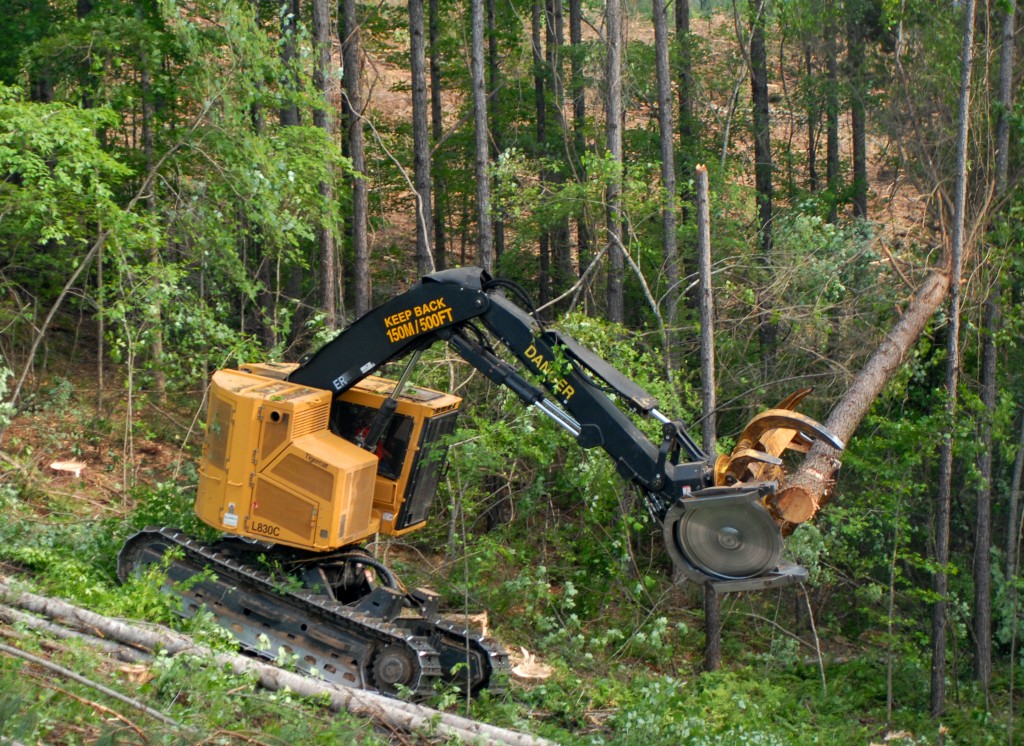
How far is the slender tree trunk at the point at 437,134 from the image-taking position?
2469cm

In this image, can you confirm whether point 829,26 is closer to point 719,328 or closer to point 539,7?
point 719,328

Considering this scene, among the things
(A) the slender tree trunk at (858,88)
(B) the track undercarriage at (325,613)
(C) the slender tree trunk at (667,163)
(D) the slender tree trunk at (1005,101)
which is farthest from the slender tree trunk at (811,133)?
(B) the track undercarriage at (325,613)

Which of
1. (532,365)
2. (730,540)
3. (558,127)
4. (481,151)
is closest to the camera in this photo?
(730,540)

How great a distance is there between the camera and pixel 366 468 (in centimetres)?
870

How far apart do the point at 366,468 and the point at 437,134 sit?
18.1 meters

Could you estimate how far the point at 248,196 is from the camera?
42.5 feet

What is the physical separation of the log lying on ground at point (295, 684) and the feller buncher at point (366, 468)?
29.6 inches

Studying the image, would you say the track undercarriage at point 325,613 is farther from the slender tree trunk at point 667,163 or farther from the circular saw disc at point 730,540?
the slender tree trunk at point 667,163

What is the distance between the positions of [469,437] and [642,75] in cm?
1572

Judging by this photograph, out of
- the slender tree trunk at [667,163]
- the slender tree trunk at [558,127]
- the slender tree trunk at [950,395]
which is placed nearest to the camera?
the slender tree trunk at [950,395]

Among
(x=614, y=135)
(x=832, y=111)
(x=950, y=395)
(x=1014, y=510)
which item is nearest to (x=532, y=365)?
(x=950, y=395)

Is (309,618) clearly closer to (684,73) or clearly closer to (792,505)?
(792,505)

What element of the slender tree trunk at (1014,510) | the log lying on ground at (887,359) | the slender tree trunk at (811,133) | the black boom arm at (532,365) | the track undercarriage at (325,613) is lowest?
the slender tree trunk at (1014,510)

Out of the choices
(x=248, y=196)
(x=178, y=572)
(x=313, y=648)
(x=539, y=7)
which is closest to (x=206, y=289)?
(x=248, y=196)
